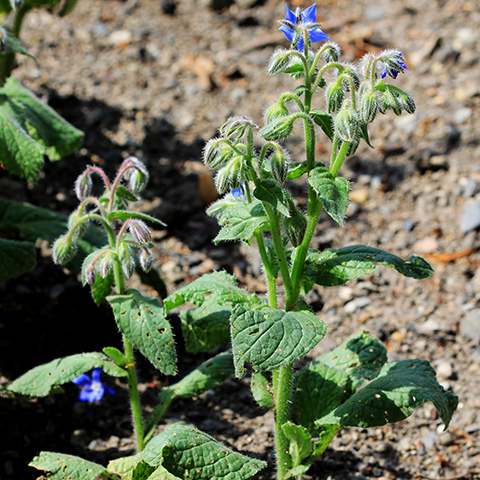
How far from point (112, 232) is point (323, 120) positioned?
0.95 metres

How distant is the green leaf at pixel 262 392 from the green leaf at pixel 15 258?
1252 millimetres

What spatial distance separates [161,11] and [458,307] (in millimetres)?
3906

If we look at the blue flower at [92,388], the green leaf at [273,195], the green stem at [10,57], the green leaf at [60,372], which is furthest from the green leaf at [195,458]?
the green stem at [10,57]

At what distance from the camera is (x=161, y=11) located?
19.7ft

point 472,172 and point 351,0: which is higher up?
point 351,0

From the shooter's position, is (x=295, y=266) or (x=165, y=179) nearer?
(x=295, y=266)

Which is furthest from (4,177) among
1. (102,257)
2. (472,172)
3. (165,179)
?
(472,172)

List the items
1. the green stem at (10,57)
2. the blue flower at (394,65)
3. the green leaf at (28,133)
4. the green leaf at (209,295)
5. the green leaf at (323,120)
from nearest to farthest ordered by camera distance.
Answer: the blue flower at (394,65) < the green leaf at (323,120) < the green leaf at (209,295) < the green leaf at (28,133) < the green stem at (10,57)

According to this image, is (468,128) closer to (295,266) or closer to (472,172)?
(472,172)

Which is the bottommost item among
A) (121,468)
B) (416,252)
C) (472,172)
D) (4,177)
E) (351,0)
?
(121,468)

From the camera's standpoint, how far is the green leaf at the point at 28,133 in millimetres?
3322

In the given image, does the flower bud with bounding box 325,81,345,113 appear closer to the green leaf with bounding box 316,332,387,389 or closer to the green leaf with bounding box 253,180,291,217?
the green leaf with bounding box 253,180,291,217

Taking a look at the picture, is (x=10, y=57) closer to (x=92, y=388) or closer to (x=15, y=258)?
(x=15, y=258)

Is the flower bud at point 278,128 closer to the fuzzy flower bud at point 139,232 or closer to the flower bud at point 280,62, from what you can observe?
the flower bud at point 280,62
